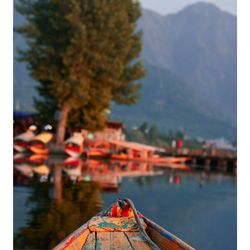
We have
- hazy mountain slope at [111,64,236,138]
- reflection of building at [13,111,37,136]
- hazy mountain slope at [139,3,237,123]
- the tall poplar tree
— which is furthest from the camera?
hazy mountain slope at [139,3,237,123]

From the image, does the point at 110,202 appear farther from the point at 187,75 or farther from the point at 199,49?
the point at 199,49

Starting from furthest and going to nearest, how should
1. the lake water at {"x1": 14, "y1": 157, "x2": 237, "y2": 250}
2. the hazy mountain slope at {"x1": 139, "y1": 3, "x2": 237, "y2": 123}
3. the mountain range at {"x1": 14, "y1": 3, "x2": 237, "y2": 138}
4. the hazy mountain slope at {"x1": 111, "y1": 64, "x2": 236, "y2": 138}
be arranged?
the hazy mountain slope at {"x1": 139, "y1": 3, "x2": 237, "y2": 123} < the mountain range at {"x1": 14, "y1": 3, "x2": 237, "y2": 138} < the hazy mountain slope at {"x1": 111, "y1": 64, "x2": 236, "y2": 138} < the lake water at {"x1": 14, "y1": 157, "x2": 237, "y2": 250}

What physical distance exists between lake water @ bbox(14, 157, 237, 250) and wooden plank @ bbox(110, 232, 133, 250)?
160cm

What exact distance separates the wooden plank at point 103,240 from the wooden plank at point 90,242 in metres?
0.03

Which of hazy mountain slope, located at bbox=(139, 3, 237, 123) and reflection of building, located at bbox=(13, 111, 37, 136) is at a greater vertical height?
hazy mountain slope, located at bbox=(139, 3, 237, 123)

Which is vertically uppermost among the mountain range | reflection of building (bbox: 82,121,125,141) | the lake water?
the mountain range

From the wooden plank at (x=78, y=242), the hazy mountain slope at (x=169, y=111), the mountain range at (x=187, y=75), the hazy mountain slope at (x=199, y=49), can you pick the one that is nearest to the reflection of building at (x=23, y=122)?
the wooden plank at (x=78, y=242)

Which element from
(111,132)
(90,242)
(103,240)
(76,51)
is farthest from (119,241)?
(111,132)

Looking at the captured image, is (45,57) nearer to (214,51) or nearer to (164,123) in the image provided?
(164,123)

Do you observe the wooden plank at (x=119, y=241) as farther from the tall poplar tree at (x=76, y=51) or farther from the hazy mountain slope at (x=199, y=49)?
the hazy mountain slope at (x=199, y=49)

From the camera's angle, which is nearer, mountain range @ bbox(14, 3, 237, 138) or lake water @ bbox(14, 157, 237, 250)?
lake water @ bbox(14, 157, 237, 250)

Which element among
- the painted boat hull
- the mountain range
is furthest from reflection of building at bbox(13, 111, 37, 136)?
the mountain range

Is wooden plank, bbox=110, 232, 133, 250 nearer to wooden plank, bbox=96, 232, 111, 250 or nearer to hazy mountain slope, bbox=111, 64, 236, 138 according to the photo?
wooden plank, bbox=96, 232, 111, 250

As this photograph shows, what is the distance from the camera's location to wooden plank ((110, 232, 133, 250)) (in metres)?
3.93
